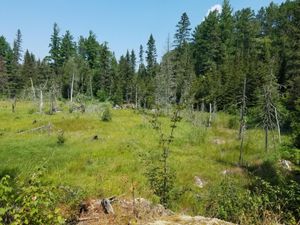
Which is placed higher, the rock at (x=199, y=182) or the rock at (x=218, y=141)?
the rock at (x=218, y=141)

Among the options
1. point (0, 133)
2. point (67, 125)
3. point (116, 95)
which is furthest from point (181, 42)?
point (0, 133)

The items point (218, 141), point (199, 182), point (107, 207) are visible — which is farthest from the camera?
point (218, 141)

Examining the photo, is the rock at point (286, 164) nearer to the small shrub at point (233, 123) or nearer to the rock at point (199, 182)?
the rock at point (199, 182)

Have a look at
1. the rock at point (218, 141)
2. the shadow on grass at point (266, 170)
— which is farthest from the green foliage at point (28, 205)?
the rock at point (218, 141)

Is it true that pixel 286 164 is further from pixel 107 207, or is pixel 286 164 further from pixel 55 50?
pixel 55 50

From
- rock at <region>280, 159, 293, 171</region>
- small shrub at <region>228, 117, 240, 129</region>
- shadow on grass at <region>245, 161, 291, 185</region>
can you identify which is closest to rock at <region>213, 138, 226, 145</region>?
shadow on grass at <region>245, 161, 291, 185</region>

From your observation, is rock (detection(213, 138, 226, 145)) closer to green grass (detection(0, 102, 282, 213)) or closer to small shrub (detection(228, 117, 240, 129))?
green grass (detection(0, 102, 282, 213))

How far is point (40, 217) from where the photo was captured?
4.14 meters

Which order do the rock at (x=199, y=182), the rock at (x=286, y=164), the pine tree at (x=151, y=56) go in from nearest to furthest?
the rock at (x=199, y=182) < the rock at (x=286, y=164) < the pine tree at (x=151, y=56)

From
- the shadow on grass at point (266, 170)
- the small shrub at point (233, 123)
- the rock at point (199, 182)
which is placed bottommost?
the rock at point (199, 182)

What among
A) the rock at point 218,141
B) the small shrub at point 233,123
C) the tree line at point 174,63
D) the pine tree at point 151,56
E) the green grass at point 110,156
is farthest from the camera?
the pine tree at point 151,56

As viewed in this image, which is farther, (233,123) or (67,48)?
(67,48)

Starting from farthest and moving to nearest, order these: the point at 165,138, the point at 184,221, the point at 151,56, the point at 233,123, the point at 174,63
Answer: the point at 151,56 → the point at 174,63 → the point at 233,123 → the point at 165,138 → the point at 184,221

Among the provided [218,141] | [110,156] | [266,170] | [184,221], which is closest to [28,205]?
[184,221]
